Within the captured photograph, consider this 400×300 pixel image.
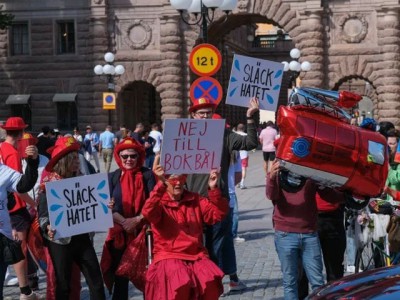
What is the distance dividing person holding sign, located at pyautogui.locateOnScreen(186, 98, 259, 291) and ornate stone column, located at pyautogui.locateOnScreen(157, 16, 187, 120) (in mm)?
30662

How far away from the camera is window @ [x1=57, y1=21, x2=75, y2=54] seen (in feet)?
143

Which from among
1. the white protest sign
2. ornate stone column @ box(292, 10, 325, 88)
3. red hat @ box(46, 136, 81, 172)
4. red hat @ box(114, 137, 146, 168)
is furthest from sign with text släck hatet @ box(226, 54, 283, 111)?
ornate stone column @ box(292, 10, 325, 88)

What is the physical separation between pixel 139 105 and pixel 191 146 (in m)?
40.5

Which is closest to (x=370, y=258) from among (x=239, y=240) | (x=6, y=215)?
(x=6, y=215)

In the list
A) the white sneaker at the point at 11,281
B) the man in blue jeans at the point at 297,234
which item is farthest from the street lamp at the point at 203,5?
the man in blue jeans at the point at 297,234

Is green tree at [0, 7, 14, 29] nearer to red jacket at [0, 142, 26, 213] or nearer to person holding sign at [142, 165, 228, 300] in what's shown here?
red jacket at [0, 142, 26, 213]

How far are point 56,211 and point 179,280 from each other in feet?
5.00

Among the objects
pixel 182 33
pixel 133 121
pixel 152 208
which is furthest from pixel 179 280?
pixel 133 121

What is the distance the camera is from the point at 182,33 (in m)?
41.8

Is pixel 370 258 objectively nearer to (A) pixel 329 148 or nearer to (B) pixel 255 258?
(A) pixel 329 148

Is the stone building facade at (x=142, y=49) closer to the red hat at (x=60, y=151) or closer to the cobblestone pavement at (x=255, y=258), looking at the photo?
the cobblestone pavement at (x=255, y=258)

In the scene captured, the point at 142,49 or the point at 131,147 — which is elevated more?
the point at 142,49

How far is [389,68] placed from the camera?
39.8 metres

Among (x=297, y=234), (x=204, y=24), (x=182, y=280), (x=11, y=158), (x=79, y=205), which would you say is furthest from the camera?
(x=204, y=24)
